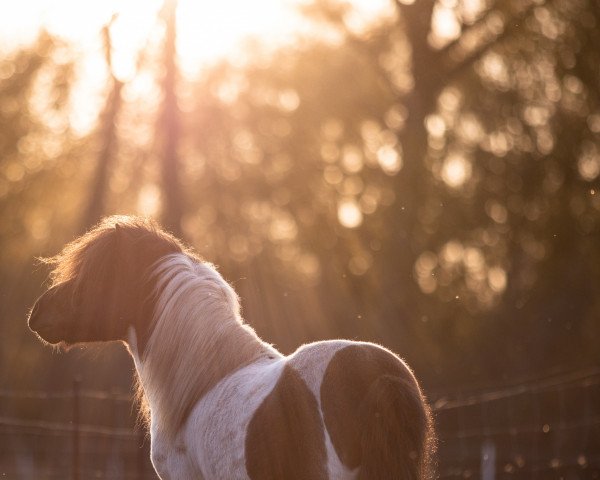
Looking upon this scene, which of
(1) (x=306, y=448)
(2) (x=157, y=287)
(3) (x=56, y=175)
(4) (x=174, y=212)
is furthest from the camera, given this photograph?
(3) (x=56, y=175)

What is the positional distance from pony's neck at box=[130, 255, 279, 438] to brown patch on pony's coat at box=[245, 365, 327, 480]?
1.86 ft

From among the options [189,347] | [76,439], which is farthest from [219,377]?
[76,439]

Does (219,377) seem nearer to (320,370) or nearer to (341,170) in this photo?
(320,370)

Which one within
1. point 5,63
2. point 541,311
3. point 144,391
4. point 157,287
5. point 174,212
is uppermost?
point 157,287

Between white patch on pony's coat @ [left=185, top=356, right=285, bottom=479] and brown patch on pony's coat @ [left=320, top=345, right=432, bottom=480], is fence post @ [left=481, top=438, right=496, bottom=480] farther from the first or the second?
brown patch on pony's coat @ [left=320, top=345, right=432, bottom=480]

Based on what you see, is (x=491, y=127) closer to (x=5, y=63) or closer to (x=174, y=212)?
(x=174, y=212)

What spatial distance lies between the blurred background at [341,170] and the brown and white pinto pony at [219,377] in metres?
13.1

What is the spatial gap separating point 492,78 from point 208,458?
1661 cm

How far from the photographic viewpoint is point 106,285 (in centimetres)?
571

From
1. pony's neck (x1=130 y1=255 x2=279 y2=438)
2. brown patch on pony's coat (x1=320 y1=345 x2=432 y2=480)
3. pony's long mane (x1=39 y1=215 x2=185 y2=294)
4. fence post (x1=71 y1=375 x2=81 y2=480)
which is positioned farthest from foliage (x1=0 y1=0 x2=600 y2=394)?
brown patch on pony's coat (x1=320 y1=345 x2=432 y2=480)

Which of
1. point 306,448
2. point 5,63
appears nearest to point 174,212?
point 5,63

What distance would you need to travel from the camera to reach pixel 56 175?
22656 mm

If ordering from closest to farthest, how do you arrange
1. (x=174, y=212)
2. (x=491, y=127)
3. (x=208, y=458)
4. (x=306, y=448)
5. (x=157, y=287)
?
(x=306, y=448), (x=208, y=458), (x=157, y=287), (x=491, y=127), (x=174, y=212)

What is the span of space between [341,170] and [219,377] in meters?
18.4
